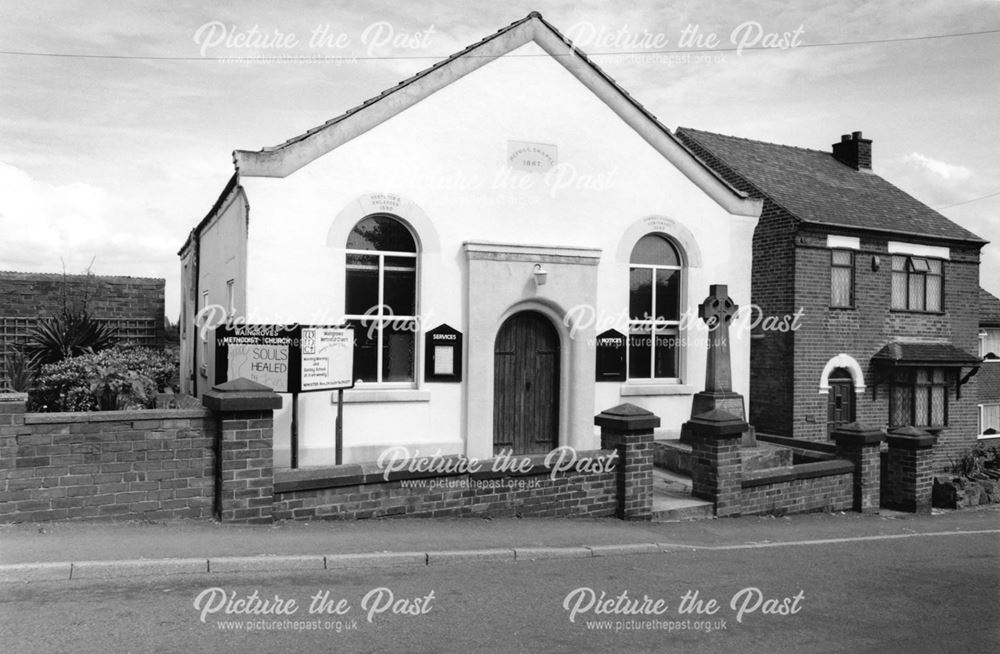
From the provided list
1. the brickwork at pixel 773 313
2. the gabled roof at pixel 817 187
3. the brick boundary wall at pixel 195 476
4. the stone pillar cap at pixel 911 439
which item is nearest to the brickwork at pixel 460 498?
the brick boundary wall at pixel 195 476

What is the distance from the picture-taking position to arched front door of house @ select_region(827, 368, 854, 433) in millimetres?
16625

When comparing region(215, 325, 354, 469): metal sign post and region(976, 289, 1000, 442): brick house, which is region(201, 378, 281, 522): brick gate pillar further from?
region(976, 289, 1000, 442): brick house

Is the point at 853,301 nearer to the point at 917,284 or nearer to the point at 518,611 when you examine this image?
the point at 917,284

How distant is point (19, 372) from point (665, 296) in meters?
9.71

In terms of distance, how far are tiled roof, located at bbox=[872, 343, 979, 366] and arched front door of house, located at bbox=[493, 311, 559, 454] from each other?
28.7 ft

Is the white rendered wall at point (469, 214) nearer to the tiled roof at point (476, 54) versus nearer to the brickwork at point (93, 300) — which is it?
the tiled roof at point (476, 54)

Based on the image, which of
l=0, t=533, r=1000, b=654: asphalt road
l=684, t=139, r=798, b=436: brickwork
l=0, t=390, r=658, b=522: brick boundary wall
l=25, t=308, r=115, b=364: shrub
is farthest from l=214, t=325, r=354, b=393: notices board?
l=684, t=139, r=798, b=436: brickwork

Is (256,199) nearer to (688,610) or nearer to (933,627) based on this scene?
(688,610)

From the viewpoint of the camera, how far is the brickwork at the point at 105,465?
6.89m

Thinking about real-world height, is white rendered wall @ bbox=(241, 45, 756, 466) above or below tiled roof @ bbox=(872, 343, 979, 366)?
above

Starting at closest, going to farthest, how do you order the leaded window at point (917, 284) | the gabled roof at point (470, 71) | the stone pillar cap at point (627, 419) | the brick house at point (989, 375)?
1. the stone pillar cap at point (627, 419)
2. the gabled roof at point (470, 71)
3. the leaded window at point (917, 284)
4. the brick house at point (989, 375)

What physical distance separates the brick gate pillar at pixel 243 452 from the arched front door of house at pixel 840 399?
12.8 m

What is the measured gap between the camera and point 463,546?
751 cm

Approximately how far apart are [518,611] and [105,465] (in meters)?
4.07
